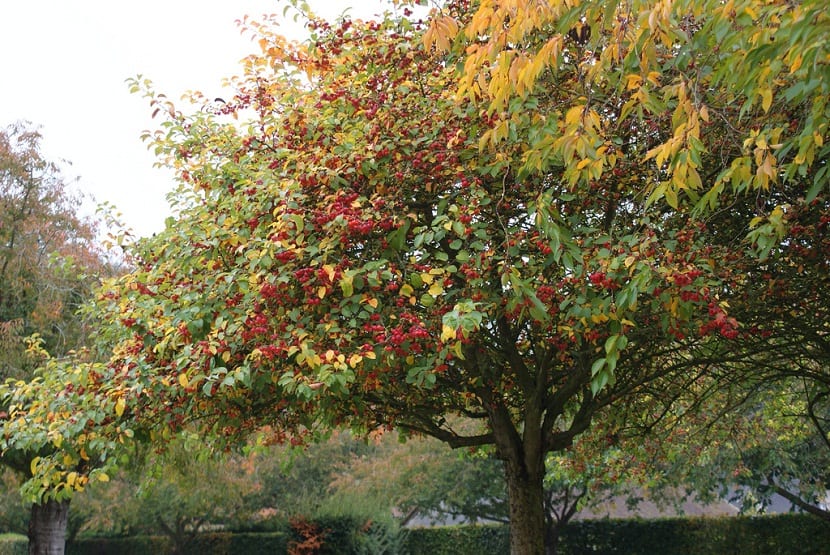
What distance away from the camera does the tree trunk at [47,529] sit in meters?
14.7

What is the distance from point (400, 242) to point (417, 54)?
185 cm

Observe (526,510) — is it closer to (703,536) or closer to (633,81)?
(633,81)

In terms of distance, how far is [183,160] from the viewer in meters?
8.12

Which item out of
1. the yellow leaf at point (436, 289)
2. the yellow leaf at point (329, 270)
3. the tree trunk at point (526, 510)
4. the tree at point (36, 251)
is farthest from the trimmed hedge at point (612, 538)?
the yellow leaf at point (329, 270)

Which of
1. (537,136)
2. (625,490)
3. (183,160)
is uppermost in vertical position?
(183,160)

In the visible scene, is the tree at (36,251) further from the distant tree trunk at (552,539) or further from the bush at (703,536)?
the bush at (703,536)

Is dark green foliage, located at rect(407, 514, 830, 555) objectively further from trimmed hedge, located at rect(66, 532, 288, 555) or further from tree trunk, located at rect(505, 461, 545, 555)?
tree trunk, located at rect(505, 461, 545, 555)

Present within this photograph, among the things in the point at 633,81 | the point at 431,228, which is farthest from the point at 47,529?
the point at 633,81

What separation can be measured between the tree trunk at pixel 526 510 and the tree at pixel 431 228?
86cm

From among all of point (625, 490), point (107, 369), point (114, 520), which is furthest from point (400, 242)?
point (114, 520)

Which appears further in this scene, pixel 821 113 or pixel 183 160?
pixel 183 160

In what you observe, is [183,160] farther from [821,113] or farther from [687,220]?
[821,113]

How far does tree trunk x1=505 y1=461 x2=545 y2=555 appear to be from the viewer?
8141 mm

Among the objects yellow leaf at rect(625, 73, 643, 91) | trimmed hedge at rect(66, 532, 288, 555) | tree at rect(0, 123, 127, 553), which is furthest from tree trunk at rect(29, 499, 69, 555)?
yellow leaf at rect(625, 73, 643, 91)
